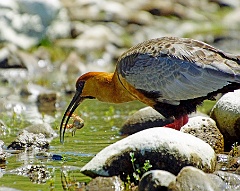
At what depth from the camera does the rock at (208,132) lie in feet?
32.3

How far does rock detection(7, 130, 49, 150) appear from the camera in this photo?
10133 mm

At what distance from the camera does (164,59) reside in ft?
32.0

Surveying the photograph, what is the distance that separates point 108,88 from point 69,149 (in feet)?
3.49

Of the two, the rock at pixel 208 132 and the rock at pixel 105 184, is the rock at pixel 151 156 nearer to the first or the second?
the rock at pixel 105 184

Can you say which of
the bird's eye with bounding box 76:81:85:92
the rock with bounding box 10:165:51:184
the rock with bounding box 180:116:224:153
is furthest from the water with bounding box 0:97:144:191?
the rock with bounding box 180:116:224:153

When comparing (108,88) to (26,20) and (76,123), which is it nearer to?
(76,123)

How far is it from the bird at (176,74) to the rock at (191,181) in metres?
2.40

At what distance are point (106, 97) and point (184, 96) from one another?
132 centimetres

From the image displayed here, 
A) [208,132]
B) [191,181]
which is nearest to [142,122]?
[208,132]

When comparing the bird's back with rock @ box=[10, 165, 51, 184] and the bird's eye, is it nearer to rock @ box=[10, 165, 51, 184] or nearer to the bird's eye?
the bird's eye

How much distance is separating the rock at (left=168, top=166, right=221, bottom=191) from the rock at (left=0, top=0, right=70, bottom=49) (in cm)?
1761

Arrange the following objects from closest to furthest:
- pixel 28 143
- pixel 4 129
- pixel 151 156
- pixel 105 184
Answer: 1. pixel 105 184
2. pixel 151 156
3. pixel 28 143
4. pixel 4 129

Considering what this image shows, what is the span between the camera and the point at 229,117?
10219 mm

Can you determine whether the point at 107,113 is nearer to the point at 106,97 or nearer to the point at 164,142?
the point at 106,97
